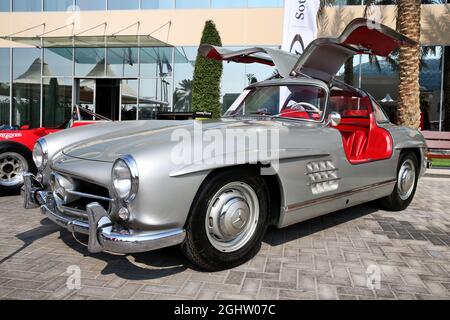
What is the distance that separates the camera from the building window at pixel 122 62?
49.2ft

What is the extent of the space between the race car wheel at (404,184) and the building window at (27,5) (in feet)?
50.1

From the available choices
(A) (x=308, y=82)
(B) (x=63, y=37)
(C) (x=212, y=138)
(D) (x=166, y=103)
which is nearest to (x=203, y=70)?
(D) (x=166, y=103)

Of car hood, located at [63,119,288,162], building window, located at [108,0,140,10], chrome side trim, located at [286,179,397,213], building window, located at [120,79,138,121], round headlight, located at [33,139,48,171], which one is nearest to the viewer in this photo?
car hood, located at [63,119,288,162]

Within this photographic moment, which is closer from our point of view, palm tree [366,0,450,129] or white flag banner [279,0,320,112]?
white flag banner [279,0,320,112]

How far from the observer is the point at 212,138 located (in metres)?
2.77

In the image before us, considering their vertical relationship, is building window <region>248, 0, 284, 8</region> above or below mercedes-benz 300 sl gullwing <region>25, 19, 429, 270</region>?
above

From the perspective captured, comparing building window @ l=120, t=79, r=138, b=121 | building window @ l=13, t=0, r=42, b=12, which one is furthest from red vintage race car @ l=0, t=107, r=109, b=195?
building window @ l=13, t=0, r=42, b=12

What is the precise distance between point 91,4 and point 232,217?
48.5ft

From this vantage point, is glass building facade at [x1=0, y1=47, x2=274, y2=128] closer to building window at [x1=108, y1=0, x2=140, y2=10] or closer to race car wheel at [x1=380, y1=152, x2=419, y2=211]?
building window at [x1=108, y1=0, x2=140, y2=10]

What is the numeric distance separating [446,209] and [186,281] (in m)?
4.07

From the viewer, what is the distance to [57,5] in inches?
610

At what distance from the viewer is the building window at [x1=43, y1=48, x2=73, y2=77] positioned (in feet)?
50.8

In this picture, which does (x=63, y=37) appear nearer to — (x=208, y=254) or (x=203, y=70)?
(x=203, y=70)

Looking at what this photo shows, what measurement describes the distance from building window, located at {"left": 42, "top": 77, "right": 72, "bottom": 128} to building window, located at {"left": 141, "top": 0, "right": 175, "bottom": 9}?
4060 millimetres
